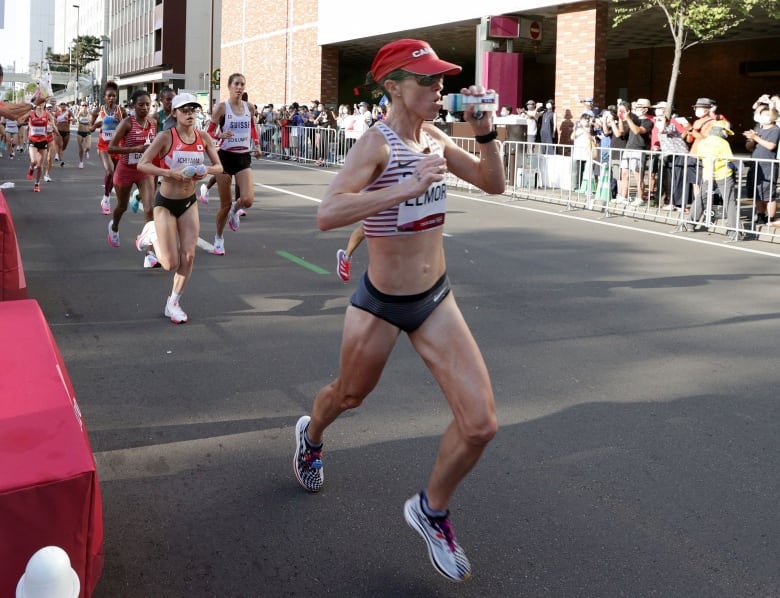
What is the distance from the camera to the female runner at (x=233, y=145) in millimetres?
12297

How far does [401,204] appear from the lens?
3834mm

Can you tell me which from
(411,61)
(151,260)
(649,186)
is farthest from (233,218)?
(411,61)

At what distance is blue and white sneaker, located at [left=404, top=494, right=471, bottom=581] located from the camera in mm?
3605

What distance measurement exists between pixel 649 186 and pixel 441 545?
13744 mm

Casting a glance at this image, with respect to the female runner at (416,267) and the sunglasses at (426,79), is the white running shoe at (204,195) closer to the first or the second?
the female runner at (416,267)

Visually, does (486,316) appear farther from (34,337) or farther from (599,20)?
(599,20)

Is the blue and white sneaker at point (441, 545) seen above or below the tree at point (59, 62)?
below

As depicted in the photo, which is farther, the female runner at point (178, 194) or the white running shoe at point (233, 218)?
the white running shoe at point (233, 218)

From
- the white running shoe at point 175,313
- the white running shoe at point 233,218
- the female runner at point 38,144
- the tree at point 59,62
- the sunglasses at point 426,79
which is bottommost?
the white running shoe at point 175,313

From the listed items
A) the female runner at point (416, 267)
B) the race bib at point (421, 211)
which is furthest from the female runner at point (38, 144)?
the race bib at point (421, 211)

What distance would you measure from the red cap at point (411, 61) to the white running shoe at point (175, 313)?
486cm

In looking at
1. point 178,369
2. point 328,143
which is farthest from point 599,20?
point 178,369

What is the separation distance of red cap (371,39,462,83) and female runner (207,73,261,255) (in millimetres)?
8631

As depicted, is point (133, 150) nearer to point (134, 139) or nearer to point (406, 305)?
point (134, 139)
